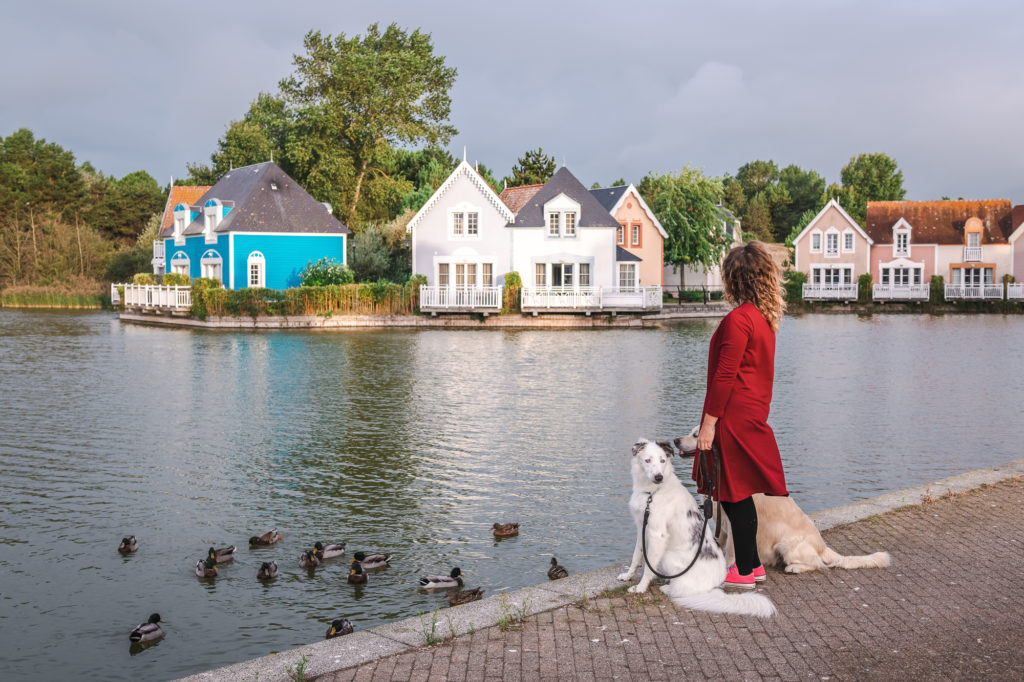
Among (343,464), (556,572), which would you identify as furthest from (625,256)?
(556,572)

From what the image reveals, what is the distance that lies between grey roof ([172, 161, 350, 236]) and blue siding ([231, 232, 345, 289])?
1.45 feet

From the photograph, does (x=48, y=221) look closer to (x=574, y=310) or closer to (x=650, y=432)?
(x=574, y=310)

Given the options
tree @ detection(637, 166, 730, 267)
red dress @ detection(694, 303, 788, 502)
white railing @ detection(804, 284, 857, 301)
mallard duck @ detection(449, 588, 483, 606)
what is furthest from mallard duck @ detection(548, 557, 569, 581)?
white railing @ detection(804, 284, 857, 301)

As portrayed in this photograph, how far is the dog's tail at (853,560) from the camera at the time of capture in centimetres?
679

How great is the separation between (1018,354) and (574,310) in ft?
70.5

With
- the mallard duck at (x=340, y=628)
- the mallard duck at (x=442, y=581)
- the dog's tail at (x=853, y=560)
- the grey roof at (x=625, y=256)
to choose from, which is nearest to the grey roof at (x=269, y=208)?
the grey roof at (x=625, y=256)

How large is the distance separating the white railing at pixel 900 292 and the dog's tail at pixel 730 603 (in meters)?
64.8

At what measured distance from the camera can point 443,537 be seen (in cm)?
998

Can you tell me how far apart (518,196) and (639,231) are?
8106 mm

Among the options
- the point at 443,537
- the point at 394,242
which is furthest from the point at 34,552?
the point at 394,242

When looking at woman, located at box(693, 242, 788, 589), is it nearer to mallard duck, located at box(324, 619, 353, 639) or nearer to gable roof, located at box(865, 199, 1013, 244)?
mallard duck, located at box(324, 619, 353, 639)

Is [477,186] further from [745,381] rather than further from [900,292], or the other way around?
[745,381]

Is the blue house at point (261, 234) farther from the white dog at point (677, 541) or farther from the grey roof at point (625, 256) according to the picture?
the white dog at point (677, 541)

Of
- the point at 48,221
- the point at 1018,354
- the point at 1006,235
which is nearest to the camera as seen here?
the point at 1018,354
